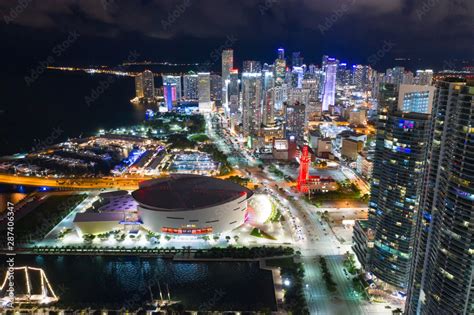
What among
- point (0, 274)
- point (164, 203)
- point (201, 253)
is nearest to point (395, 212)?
point (201, 253)

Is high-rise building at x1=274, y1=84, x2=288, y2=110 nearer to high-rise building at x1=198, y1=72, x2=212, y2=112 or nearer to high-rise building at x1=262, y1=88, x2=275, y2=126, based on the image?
high-rise building at x1=262, y1=88, x2=275, y2=126

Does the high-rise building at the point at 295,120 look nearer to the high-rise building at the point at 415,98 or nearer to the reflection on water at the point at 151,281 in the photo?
the reflection on water at the point at 151,281

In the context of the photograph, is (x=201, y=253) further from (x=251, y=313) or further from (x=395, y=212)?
(x=395, y=212)

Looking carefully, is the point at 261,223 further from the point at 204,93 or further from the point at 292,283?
the point at 204,93

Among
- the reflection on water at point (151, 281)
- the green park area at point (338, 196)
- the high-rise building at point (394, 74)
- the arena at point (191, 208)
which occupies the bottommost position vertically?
the reflection on water at point (151, 281)

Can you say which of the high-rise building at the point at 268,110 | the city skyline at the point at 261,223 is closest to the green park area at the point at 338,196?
the city skyline at the point at 261,223

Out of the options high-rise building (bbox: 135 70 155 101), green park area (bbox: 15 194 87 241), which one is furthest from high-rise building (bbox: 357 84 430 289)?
high-rise building (bbox: 135 70 155 101)

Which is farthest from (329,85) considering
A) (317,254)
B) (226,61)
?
(317,254)

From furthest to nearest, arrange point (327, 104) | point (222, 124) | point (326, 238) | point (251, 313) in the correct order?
point (327, 104), point (222, 124), point (326, 238), point (251, 313)
